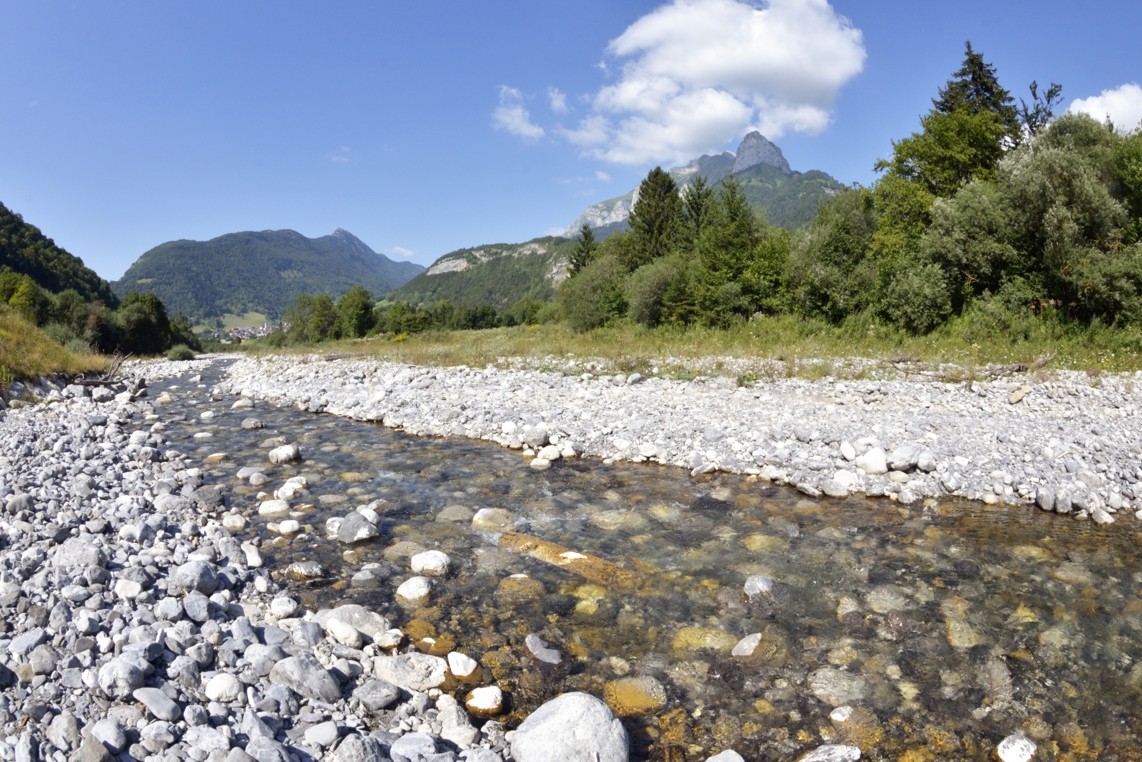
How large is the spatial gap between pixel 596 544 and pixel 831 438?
4900 mm

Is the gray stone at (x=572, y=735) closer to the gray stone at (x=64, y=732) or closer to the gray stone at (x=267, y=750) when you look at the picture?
the gray stone at (x=267, y=750)

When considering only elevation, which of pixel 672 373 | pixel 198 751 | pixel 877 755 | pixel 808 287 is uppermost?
pixel 808 287

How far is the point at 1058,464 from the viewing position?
8.20 meters

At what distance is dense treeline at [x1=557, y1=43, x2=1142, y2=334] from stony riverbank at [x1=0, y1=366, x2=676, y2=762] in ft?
68.6

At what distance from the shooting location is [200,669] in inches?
150

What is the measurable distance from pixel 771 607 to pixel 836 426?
19.0 feet

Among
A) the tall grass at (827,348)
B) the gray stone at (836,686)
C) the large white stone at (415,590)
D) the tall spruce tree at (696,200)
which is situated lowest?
the gray stone at (836,686)

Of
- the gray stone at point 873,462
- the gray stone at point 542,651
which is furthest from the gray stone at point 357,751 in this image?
the gray stone at point 873,462

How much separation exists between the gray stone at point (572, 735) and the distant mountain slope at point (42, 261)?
97.3 metres

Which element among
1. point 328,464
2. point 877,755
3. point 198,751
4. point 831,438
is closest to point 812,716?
point 877,755

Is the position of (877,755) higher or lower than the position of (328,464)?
lower

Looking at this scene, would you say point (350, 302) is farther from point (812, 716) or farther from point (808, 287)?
point (812, 716)

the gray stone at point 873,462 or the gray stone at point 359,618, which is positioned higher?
the gray stone at point 873,462

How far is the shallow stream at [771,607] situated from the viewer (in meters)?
3.93
